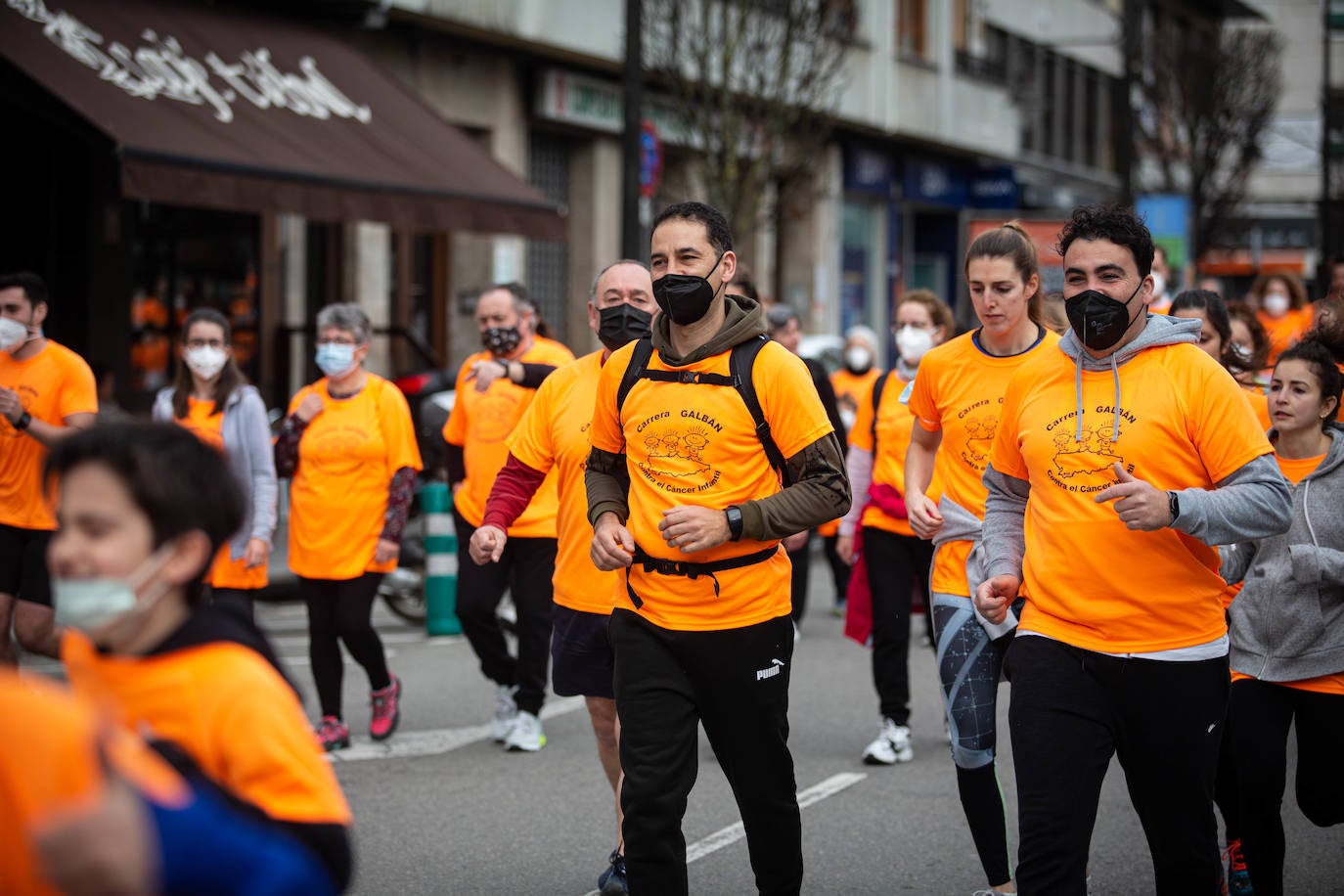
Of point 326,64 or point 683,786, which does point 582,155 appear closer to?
point 326,64

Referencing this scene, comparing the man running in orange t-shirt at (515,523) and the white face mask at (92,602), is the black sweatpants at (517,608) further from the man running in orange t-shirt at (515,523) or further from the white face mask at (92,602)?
the white face mask at (92,602)

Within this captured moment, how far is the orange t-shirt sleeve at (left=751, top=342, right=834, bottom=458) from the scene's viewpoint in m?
4.45

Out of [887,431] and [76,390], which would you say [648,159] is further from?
[76,390]

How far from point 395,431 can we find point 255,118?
731 cm

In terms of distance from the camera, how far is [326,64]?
16453 millimetres

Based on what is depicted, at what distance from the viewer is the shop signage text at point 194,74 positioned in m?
13.2

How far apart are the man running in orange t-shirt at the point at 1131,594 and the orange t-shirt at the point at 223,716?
219 cm

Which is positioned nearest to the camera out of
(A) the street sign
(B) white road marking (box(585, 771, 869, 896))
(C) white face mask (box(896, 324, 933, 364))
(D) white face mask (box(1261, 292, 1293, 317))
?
(B) white road marking (box(585, 771, 869, 896))

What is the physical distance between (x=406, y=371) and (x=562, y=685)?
13111 millimetres

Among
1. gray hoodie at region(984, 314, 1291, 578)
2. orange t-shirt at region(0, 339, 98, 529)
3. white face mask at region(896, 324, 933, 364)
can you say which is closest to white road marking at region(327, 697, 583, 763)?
orange t-shirt at region(0, 339, 98, 529)

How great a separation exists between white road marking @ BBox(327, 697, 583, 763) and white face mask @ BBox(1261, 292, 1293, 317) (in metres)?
7.43

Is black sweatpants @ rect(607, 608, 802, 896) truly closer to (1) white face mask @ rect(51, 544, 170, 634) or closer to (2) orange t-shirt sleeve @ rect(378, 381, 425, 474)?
(1) white face mask @ rect(51, 544, 170, 634)

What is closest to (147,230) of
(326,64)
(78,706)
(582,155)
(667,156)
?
(326,64)

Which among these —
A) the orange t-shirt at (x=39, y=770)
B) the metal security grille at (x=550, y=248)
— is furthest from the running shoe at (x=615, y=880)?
the metal security grille at (x=550, y=248)
